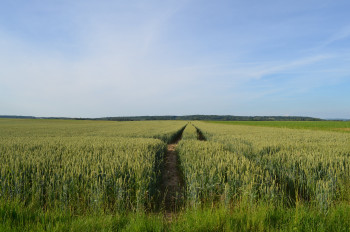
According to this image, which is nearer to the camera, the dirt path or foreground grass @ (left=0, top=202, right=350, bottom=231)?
foreground grass @ (left=0, top=202, right=350, bottom=231)

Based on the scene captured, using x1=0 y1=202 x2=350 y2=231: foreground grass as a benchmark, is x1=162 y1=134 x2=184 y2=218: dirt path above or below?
below

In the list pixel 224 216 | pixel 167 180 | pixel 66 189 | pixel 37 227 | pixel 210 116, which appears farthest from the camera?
pixel 210 116

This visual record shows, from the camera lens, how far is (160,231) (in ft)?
7.73

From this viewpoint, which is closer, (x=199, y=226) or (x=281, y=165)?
(x=199, y=226)

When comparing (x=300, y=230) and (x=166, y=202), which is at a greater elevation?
(x=300, y=230)

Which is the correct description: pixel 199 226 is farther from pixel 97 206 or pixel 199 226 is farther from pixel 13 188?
pixel 13 188

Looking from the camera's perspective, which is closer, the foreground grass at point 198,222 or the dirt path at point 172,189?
the foreground grass at point 198,222

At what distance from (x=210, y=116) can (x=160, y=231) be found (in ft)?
638

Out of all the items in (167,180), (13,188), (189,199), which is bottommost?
(167,180)

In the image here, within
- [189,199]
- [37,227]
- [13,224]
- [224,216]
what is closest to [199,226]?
[224,216]

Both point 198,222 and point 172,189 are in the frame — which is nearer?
point 198,222

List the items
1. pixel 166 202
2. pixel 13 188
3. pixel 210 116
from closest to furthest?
pixel 13 188, pixel 166 202, pixel 210 116

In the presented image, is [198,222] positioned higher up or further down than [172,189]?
higher up

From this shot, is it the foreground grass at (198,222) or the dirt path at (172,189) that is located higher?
the foreground grass at (198,222)
